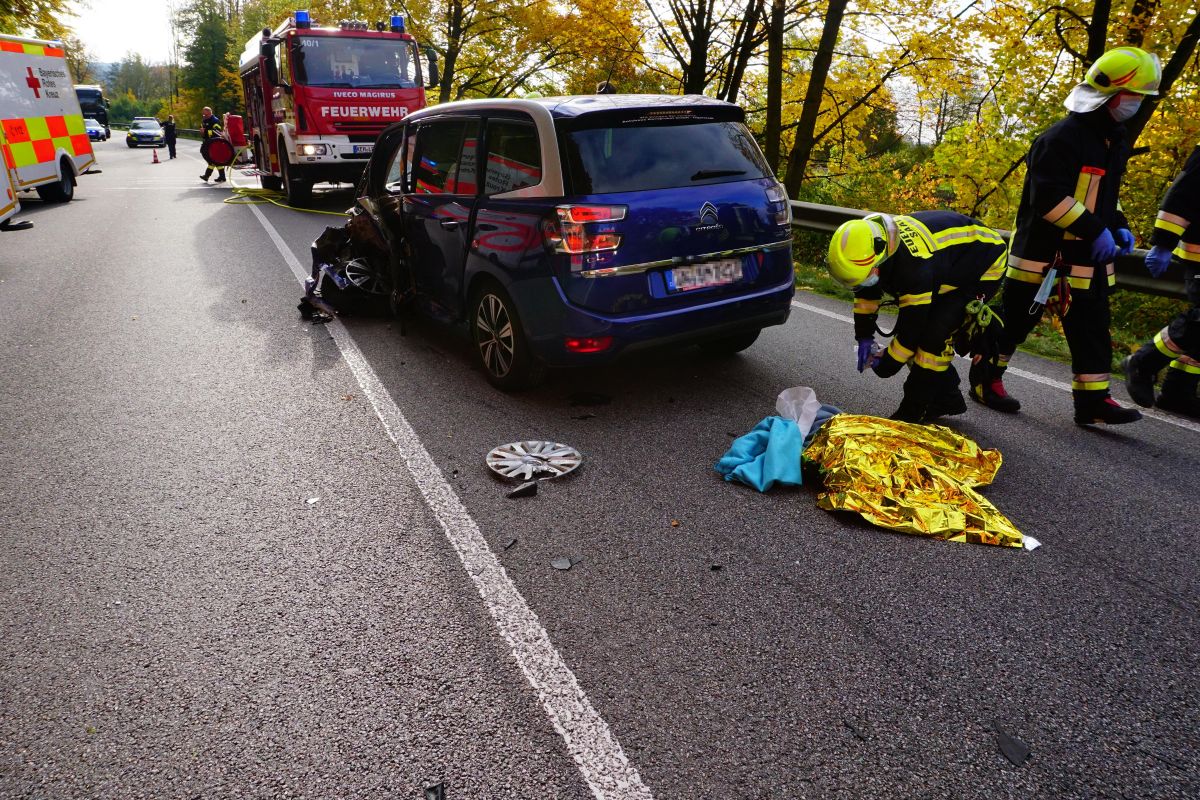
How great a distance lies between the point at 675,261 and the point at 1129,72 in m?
2.49

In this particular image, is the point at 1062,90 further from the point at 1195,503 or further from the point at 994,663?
the point at 994,663

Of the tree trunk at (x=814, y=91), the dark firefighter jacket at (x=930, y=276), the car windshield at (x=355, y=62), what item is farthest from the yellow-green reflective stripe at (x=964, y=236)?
the car windshield at (x=355, y=62)

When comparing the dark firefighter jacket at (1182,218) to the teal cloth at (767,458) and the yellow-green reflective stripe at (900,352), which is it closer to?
the yellow-green reflective stripe at (900,352)

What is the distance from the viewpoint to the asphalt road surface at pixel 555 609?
2.11m

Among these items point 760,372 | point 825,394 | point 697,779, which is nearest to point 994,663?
point 697,779

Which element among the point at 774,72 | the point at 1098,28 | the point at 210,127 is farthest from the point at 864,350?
the point at 210,127

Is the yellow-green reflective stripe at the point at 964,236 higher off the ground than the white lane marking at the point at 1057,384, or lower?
higher

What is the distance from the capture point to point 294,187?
1511 centimetres

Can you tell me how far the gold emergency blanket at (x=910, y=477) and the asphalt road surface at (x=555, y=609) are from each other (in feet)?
0.37

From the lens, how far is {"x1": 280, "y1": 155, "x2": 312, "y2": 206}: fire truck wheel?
14.9 meters

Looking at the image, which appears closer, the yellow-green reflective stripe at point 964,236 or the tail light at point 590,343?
the yellow-green reflective stripe at point 964,236

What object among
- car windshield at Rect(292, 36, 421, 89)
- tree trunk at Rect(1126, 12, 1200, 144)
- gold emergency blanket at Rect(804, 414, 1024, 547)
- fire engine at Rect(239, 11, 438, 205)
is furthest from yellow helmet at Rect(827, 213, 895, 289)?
car windshield at Rect(292, 36, 421, 89)

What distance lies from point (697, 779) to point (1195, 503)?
2949 millimetres

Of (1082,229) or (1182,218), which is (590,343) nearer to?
(1082,229)
